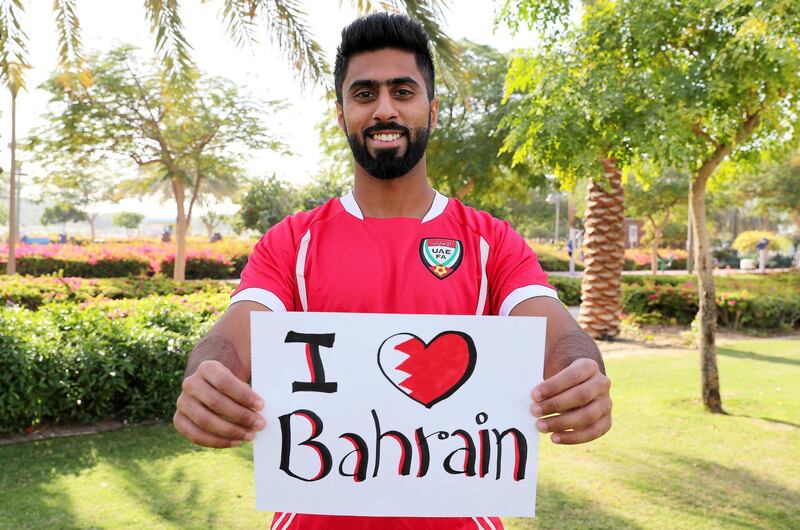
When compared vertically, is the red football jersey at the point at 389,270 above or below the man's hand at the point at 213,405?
above

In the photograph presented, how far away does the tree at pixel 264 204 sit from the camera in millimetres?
31922

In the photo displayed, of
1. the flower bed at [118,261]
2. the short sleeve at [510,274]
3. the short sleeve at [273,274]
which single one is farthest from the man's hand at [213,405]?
the flower bed at [118,261]

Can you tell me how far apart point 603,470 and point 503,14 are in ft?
15.7

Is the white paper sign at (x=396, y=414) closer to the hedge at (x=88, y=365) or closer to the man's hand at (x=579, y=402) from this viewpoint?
the man's hand at (x=579, y=402)

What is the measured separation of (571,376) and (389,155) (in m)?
0.80

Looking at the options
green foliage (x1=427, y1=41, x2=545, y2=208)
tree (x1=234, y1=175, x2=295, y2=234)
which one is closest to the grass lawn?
green foliage (x1=427, y1=41, x2=545, y2=208)

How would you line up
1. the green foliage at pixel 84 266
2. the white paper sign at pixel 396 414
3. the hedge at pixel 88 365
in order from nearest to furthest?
the white paper sign at pixel 396 414 → the hedge at pixel 88 365 → the green foliage at pixel 84 266

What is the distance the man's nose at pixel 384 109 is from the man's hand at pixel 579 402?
0.84m

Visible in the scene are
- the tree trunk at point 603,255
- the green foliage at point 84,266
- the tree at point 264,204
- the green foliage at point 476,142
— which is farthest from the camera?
the tree at point 264,204

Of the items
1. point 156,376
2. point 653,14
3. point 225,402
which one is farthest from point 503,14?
point 225,402

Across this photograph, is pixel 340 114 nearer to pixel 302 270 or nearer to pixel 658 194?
pixel 302 270

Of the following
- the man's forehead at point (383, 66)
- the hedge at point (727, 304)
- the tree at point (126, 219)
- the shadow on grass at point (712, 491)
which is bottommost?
the shadow on grass at point (712, 491)

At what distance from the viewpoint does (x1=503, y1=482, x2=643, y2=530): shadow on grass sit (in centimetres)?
439

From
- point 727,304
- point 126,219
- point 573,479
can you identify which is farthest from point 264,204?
point 126,219
